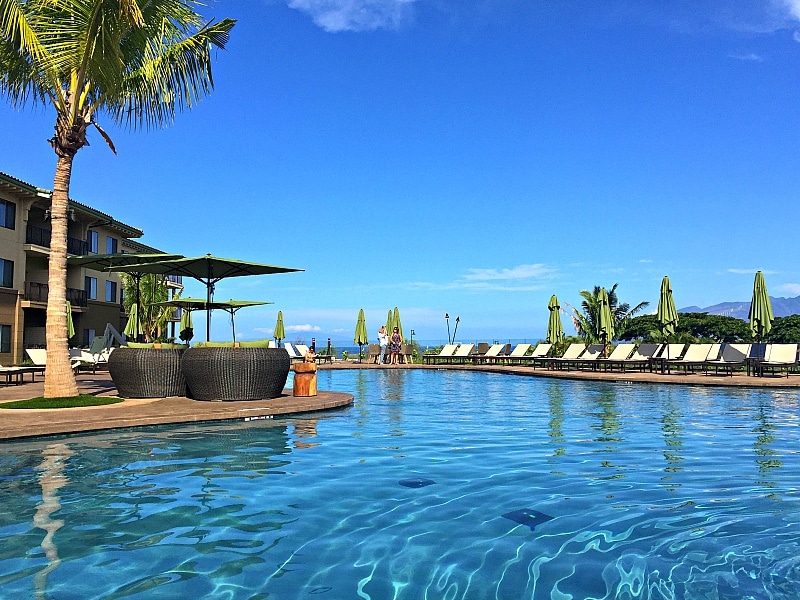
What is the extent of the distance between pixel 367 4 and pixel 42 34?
9777mm

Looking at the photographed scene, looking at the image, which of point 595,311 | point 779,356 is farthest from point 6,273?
point 779,356

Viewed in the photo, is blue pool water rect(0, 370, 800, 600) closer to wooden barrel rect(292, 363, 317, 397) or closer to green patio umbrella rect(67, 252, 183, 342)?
wooden barrel rect(292, 363, 317, 397)

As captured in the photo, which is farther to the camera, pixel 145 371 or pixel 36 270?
pixel 36 270

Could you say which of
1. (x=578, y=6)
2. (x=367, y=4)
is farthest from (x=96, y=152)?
(x=578, y=6)

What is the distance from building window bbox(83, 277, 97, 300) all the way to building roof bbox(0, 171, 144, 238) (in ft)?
11.0

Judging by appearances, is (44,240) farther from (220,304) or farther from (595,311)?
(595,311)

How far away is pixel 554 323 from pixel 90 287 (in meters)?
26.6

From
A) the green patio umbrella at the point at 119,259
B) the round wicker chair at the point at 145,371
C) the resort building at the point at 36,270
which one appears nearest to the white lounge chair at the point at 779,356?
the round wicker chair at the point at 145,371

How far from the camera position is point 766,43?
62.8 ft

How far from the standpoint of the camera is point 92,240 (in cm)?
3525

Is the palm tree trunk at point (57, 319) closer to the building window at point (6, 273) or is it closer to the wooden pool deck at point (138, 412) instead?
the wooden pool deck at point (138, 412)

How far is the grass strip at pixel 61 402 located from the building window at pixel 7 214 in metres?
21.6

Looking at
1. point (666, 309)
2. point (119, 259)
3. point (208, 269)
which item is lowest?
point (666, 309)

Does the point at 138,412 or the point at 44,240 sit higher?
the point at 44,240
